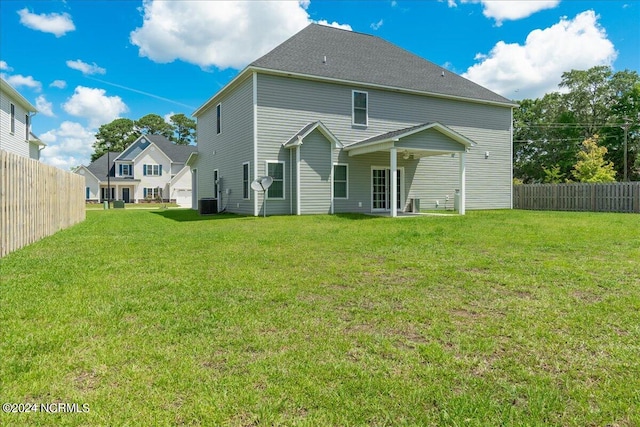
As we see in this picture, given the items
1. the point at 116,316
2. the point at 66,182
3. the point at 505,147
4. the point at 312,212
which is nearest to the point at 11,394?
the point at 116,316

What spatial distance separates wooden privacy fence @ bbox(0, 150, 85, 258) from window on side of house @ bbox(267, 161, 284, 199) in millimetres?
6872

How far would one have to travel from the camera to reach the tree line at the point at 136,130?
6512 cm

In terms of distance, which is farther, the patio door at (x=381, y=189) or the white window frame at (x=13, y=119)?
the white window frame at (x=13, y=119)

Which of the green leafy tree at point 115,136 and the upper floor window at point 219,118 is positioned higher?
the green leafy tree at point 115,136

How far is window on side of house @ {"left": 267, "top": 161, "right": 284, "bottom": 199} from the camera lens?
1542 cm

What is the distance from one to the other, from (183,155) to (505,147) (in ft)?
119

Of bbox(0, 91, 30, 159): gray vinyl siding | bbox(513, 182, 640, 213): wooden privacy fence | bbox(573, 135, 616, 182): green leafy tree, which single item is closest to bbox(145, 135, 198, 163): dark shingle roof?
bbox(0, 91, 30, 159): gray vinyl siding

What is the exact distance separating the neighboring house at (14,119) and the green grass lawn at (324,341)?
16.6 meters

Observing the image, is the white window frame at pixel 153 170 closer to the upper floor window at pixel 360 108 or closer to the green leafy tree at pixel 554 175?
the upper floor window at pixel 360 108

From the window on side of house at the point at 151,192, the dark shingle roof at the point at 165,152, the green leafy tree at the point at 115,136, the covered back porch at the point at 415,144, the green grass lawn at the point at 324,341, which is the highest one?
the green leafy tree at the point at 115,136

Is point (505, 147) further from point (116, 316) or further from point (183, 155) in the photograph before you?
point (183, 155)

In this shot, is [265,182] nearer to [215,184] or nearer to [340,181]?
[340,181]

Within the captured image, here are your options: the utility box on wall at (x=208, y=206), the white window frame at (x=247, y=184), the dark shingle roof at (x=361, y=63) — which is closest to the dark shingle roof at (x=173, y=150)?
the utility box on wall at (x=208, y=206)

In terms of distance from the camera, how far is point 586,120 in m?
40.1
